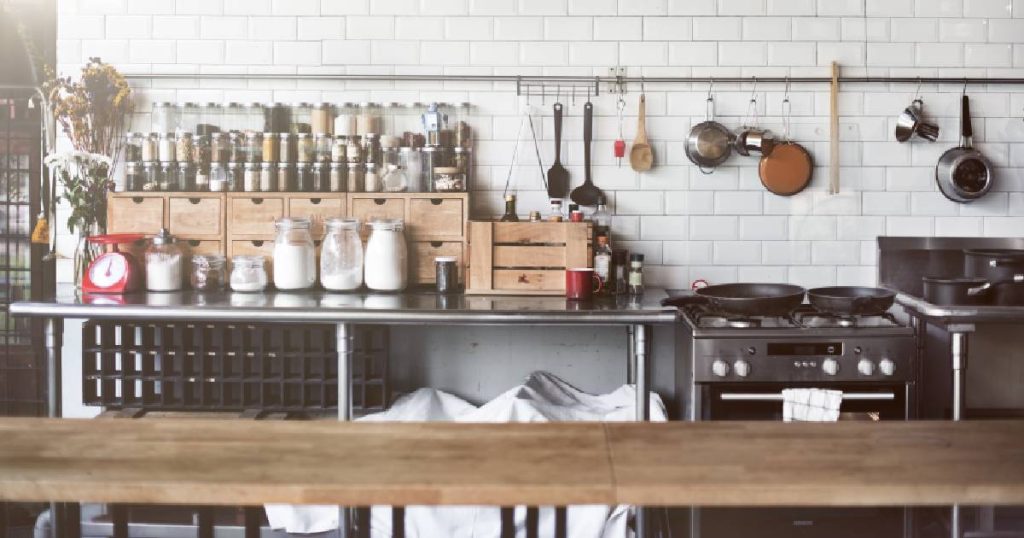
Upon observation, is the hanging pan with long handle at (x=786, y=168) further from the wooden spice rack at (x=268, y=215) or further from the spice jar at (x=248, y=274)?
the spice jar at (x=248, y=274)

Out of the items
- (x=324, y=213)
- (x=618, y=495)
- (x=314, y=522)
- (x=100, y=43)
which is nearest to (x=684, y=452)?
(x=618, y=495)

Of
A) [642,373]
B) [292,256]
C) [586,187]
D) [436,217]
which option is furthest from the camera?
[586,187]

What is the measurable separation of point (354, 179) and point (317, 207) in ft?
0.71

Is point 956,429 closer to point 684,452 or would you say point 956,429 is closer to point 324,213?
point 684,452

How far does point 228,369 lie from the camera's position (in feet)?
13.9

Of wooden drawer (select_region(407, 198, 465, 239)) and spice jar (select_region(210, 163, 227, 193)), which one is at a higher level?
spice jar (select_region(210, 163, 227, 193))

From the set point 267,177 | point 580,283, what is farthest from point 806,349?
point 267,177

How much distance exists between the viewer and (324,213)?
14.6 ft

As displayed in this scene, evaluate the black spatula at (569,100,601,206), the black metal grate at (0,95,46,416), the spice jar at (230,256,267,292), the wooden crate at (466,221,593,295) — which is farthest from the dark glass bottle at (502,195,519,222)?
Result: the black metal grate at (0,95,46,416)

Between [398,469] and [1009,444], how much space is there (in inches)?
50.7

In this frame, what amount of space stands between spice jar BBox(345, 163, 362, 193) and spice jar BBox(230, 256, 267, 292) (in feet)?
1.75

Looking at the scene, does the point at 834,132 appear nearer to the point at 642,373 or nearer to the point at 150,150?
the point at 642,373

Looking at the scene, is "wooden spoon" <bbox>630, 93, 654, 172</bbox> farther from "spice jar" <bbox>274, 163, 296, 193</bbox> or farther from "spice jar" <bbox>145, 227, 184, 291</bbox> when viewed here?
"spice jar" <bbox>145, 227, 184, 291</bbox>

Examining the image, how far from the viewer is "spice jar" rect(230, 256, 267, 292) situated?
433cm
